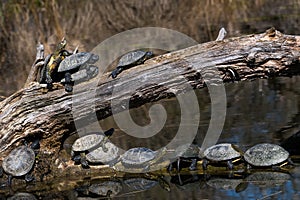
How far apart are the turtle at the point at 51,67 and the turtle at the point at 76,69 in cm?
9

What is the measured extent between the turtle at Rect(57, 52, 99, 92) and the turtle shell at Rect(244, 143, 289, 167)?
1.70 metres

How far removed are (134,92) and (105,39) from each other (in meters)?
7.57

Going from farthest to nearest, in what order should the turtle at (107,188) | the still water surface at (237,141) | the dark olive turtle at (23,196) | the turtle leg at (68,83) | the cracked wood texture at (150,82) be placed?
the turtle leg at (68,83) → the cracked wood texture at (150,82) → the dark olive turtle at (23,196) → the turtle at (107,188) → the still water surface at (237,141)

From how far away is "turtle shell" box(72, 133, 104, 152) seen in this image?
645cm

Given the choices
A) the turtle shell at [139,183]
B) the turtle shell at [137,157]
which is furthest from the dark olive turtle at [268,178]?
the turtle shell at [137,157]

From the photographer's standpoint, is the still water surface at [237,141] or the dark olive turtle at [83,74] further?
the dark olive turtle at [83,74]

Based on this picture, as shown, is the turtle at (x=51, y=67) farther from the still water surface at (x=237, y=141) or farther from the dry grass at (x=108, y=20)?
the dry grass at (x=108, y=20)

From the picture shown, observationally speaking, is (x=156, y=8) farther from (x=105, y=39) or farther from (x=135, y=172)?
(x=135, y=172)

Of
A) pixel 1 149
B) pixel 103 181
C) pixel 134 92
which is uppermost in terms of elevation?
pixel 134 92

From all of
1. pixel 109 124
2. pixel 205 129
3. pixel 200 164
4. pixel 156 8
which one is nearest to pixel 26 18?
pixel 156 8

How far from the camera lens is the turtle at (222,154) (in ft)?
19.9

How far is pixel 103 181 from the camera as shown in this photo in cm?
628

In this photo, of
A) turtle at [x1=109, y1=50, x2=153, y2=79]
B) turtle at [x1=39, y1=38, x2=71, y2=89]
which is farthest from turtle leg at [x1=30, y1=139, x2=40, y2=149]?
turtle at [x1=109, y1=50, x2=153, y2=79]

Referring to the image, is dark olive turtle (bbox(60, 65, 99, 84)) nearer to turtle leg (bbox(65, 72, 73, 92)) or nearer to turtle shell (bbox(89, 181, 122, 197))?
turtle leg (bbox(65, 72, 73, 92))
